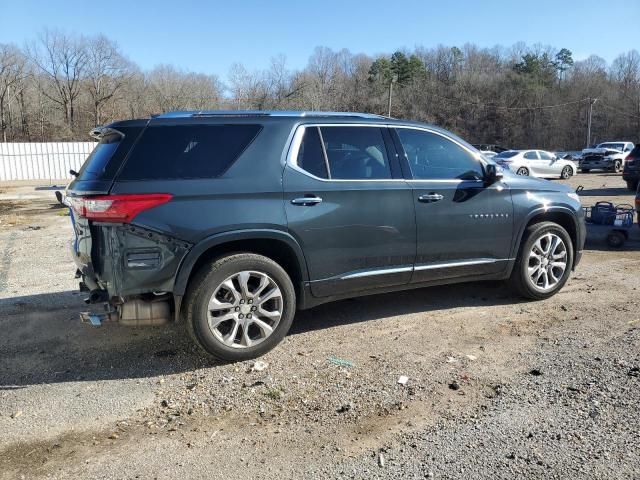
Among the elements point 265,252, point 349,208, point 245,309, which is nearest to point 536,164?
point 349,208

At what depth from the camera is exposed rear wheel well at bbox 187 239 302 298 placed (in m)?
4.04

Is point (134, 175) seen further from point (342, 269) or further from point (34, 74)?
point (34, 74)

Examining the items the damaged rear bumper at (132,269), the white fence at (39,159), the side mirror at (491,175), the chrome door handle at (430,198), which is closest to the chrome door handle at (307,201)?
the damaged rear bumper at (132,269)

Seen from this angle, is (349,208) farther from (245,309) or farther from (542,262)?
(542,262)

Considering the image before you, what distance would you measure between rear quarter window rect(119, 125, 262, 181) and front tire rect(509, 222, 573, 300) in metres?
3.01

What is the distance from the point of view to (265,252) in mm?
4312

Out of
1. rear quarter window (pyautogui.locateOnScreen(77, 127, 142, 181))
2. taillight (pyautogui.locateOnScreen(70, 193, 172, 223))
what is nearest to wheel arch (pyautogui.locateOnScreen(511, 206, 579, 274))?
taillight (pyautogui.locateOnScreen(70, 193, 172, 223))

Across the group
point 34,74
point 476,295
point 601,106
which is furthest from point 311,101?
point 476,295

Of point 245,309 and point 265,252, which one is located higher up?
point 265,252

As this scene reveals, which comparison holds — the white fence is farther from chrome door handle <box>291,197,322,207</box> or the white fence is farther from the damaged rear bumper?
chrome door handle <box>291,197,322,207</box>

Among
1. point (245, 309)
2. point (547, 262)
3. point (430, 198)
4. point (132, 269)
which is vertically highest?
point (430, 198)

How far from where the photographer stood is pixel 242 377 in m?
3.90

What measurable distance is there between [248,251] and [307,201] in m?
0.61

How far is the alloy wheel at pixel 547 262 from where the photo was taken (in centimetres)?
545
